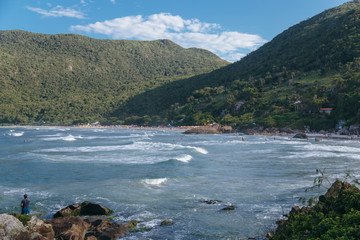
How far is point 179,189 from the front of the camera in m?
21.2

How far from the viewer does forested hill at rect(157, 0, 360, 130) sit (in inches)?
3041

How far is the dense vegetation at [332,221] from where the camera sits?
798cm

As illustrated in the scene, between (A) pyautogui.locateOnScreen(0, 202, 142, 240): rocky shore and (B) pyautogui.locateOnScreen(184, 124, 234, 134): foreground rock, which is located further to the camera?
(B) pyautogui.locateOnScreen(184, 124, 234, 134): foreground rock

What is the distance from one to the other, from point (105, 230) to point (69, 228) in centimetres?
160

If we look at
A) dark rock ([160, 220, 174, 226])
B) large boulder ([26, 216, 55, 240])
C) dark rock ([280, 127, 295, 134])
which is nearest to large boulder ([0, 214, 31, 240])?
large boulder ([26, 216, 55, 240])

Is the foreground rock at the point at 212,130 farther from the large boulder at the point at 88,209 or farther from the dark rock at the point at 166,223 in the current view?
the dark rock at the point at 166,223

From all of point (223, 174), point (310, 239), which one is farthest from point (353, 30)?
point (310, 239)

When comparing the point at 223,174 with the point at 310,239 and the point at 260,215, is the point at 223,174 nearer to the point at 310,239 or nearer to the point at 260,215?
the point at 260,215

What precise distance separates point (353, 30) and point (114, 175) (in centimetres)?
11518

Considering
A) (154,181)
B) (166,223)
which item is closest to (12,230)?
(166,223)

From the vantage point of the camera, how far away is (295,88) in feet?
320

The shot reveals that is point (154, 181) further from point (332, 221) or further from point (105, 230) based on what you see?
point (332, 221)

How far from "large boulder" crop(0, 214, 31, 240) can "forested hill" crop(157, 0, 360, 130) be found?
69922 millimetres

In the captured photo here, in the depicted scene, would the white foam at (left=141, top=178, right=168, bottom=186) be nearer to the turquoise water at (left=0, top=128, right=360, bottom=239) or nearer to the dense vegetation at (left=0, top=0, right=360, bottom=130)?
the turquoise water at (left=0, top=128, right=360, bottom=239)
